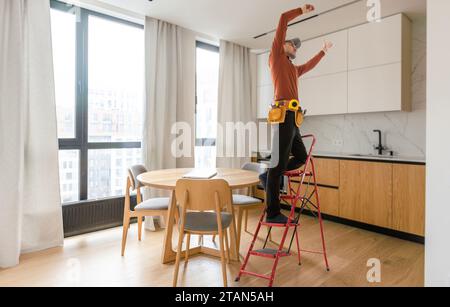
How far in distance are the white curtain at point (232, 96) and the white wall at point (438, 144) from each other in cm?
311

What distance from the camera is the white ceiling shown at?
317 centimetres

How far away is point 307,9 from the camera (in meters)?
1.97

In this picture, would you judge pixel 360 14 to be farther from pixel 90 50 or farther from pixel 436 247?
pixel 90 50

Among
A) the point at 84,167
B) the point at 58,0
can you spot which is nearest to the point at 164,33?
the point at 58,0

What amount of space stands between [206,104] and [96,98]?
160 centimetres

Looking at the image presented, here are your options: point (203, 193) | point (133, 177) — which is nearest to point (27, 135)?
point (133, 177)

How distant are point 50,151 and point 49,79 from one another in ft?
2.32

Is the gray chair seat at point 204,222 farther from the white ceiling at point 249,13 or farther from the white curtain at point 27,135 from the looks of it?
the white ceiling at point 249,13

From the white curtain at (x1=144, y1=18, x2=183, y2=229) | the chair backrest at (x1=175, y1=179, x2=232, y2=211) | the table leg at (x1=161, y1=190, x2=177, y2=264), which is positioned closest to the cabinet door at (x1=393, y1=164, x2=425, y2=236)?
the chair backrest at (x1=175, y1=179, x2=232, y2=211)

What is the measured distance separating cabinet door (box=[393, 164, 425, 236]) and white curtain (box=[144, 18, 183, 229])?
8.74 feet

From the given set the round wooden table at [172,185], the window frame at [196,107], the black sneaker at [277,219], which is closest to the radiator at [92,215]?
the round wooden table at [172,185]

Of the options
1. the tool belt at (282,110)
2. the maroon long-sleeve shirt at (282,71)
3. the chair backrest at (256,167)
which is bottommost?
the chair backrest at (256,167)

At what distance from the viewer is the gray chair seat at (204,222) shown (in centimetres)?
212

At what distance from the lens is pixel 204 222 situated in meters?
2.22
